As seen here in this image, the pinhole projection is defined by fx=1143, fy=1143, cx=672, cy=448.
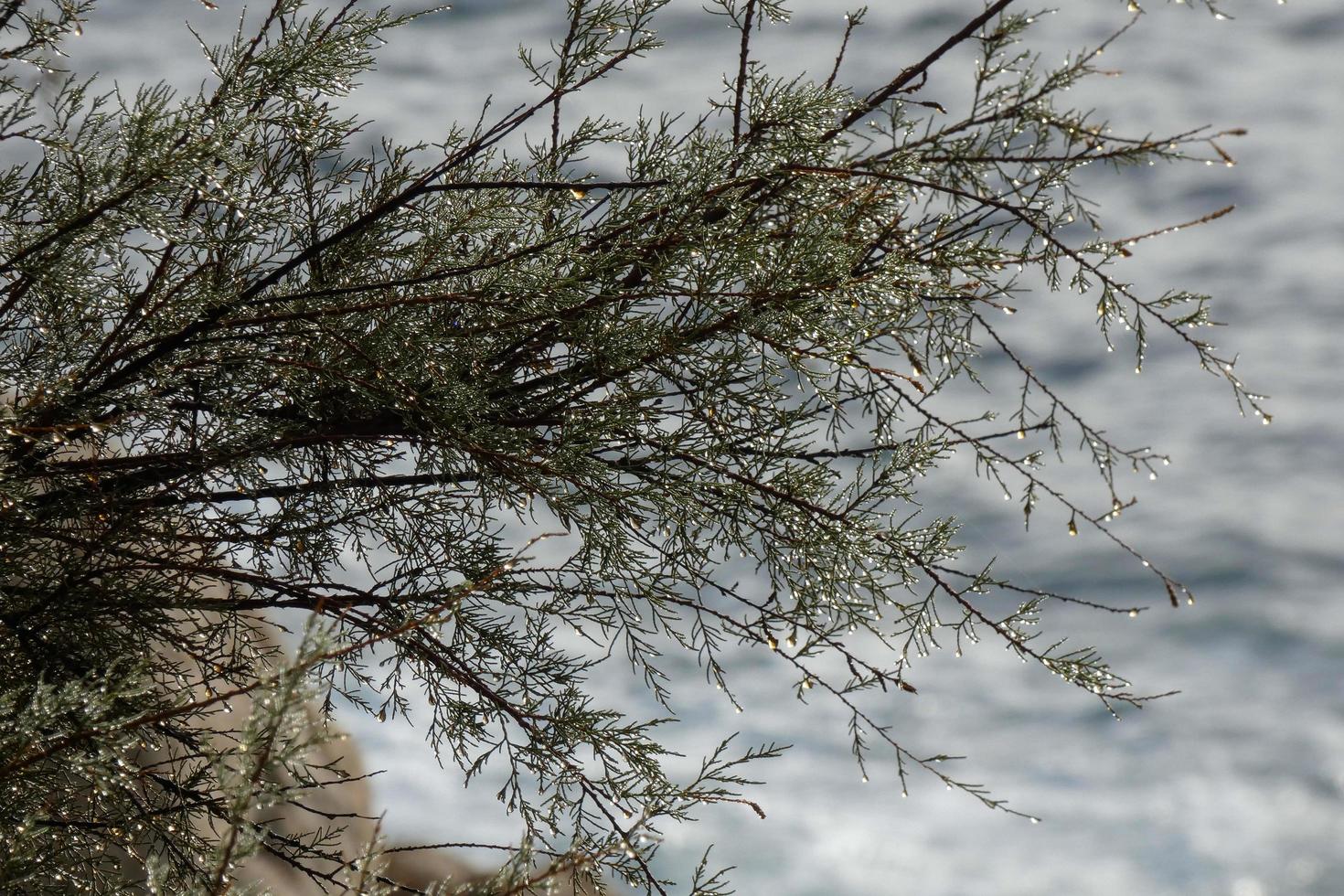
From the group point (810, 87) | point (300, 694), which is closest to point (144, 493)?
point (300, 694)

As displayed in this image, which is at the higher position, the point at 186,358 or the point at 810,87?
the point at 810,87

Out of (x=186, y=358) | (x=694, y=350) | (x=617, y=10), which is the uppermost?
(x=617, y=10)

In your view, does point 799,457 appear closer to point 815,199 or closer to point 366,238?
point 815,199

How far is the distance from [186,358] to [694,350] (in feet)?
1.64

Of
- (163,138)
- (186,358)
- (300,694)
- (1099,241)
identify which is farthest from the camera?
(1099,241)

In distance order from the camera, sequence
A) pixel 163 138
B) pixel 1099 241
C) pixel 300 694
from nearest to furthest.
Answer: pixel 300 694 < pixel 163 138 < pixel 1099 241

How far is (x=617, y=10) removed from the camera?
49.2 inches

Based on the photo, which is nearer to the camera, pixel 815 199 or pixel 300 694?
pixel 300 694

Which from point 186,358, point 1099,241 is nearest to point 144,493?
point 186,358

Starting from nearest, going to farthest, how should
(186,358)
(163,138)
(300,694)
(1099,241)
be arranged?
(300,694) → (163,138) → (186,358) → (1099,241)

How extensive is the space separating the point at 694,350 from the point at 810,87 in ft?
0.97

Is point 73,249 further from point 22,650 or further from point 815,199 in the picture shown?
point 815,199

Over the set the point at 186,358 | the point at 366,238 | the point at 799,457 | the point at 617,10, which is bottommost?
the point at 799,457

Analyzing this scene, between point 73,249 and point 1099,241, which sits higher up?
point 73,249
